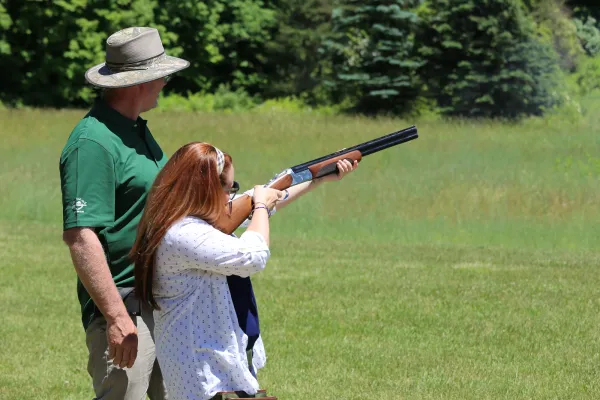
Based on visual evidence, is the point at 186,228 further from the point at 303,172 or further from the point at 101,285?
the point at 303,172

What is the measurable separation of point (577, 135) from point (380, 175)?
948 cm

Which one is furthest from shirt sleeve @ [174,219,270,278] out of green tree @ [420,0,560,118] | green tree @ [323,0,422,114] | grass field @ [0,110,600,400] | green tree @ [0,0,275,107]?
green tree @ [0,0,275,107]

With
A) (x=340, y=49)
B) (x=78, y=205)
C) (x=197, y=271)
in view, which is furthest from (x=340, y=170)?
(x=340, y=49)

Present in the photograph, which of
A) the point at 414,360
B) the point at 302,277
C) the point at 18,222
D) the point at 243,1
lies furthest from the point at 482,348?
the point at 243,1

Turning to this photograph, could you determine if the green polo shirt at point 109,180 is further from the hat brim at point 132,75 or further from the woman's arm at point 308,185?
the woman's arm at point 308,185

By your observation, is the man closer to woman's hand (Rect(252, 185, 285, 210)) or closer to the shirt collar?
the shirt collar

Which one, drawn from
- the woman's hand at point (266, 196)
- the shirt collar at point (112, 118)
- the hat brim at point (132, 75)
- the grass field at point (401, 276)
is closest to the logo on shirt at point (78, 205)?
the shirt collar at point (112, 118)

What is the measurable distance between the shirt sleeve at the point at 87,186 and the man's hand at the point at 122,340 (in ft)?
1.31

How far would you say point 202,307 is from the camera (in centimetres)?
407

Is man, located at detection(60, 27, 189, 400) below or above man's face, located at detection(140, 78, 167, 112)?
below

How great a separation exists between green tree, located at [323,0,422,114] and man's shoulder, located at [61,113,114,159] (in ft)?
122

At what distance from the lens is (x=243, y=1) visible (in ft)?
171

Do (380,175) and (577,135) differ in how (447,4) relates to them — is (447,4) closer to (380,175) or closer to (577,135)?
(577,135)

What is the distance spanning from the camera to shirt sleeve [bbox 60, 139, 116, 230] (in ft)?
13.9
